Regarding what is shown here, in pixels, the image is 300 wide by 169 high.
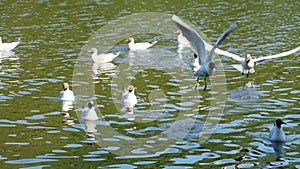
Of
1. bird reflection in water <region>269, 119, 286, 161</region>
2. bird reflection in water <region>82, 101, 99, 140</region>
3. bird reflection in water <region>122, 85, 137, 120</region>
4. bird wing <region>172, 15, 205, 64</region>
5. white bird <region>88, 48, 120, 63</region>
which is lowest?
bird reflection in water <region>269, 119, 286, 161</region>

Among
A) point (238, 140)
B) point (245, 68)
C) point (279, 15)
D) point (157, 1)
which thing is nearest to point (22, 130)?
point (238, 140)

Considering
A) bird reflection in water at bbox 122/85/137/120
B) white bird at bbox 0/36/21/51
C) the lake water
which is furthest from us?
white bird at bbox 0/36/21/51

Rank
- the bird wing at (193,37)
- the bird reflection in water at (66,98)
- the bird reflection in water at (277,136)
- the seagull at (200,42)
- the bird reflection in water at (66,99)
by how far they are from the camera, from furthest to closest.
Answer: the bird reflection in water at (66,98) < the bird reflection in water at (66,99) < the bird wing at (193,37) < the seagull at (200,42) < the bird reflection in water at (277,136)

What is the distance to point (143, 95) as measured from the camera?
78.8 feet

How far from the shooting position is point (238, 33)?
3641 centimetres

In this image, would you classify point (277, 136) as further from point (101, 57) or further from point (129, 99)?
point (101, 57)

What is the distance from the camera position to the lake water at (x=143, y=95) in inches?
677

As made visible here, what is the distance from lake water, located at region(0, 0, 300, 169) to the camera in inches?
677

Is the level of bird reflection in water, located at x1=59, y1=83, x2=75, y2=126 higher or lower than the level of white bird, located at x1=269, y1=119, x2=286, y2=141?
higher

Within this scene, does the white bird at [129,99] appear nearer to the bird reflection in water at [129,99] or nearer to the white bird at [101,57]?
the bird reflection in water at [129,99]

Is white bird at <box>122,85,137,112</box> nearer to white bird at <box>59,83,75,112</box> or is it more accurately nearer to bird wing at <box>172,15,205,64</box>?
white bird at <box>59,83,75,112</box>

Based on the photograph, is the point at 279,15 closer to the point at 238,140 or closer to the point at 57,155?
the point at 238,140

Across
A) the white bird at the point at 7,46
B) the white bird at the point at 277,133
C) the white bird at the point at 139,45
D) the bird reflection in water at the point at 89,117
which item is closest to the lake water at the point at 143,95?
the bird reflection in water at the point at 89,117

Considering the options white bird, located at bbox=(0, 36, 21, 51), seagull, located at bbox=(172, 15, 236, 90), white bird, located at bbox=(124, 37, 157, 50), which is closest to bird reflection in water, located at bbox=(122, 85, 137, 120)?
seagull, located at bbox=(172, 15, 236, 90)
